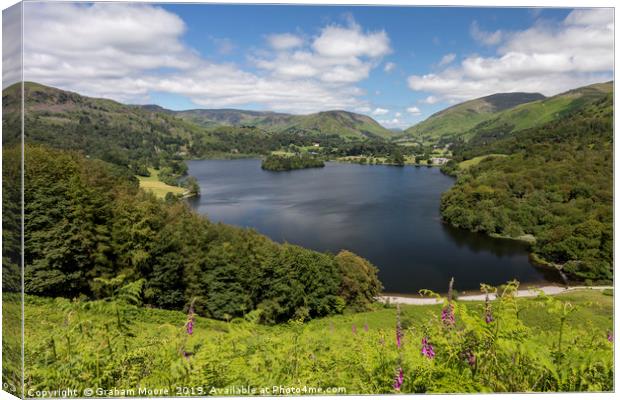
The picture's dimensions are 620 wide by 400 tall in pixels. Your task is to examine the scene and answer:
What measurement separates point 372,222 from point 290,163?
13.4 feet

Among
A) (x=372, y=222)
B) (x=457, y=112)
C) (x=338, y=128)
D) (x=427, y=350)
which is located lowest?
(x=372, y=222)

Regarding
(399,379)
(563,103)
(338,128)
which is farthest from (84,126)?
(563,103)

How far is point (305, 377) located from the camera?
11.6ft

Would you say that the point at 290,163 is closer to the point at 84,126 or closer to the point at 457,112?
the point at 84,126

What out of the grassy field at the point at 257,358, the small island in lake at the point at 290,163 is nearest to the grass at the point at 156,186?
the grassy field at the point at 257,358

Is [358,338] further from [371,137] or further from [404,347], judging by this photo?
[371,137]

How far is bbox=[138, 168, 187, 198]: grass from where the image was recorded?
7.83m

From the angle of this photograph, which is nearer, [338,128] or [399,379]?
[399,379]

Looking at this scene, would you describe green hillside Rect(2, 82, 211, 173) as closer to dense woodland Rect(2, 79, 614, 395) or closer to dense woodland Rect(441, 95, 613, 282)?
dense woodland Rect(2, 79, 614, 395)

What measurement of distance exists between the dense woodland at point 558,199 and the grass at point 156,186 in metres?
7.67

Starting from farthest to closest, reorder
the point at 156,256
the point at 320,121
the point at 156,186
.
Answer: the point at 320,121
the point at 156,186
the point at 156,256

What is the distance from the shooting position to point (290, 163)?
47.3 ft

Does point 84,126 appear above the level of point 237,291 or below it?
above

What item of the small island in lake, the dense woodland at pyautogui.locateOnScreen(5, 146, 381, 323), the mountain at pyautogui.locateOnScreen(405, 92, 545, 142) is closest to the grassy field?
the dense woodland at pyautogui.locateOnScreen(5, 146, 381, 323)
